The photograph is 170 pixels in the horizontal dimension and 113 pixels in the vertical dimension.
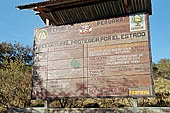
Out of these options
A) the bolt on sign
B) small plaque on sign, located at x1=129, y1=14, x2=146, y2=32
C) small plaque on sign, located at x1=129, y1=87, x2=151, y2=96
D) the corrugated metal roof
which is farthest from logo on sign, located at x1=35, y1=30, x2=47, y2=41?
small plaque on sign, located at x1=129, y1=87, x2=151, y2=96

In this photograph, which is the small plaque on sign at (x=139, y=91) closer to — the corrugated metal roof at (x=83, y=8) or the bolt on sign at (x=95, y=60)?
the bolt on sign at (x=95, y=60)

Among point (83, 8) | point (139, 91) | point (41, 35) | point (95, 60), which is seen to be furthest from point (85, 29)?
point (139, 91)

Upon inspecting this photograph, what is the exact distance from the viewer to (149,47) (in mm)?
5641

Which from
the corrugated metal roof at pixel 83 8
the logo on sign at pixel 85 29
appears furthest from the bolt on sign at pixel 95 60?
the corrugated metal roof at pixel 83 8

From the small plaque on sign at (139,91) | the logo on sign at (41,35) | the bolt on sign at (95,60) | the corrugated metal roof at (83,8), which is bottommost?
the small plaque on sign at (139,91)

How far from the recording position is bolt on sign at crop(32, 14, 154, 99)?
5.62 meters

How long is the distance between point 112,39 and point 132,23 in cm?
85

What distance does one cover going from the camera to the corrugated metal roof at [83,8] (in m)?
6.57

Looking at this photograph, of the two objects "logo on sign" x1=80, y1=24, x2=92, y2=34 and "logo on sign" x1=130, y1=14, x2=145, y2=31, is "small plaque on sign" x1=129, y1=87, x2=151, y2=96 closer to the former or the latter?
"logo on sign" x1=130, y1=14, x2=145, y2=31

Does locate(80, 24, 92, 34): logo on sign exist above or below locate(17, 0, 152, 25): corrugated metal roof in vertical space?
below

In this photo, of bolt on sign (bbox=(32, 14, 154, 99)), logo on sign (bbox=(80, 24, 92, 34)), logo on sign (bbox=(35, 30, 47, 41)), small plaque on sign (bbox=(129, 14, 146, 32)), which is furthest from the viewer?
logo on sign (bbox=(35, 30, 47, 41))

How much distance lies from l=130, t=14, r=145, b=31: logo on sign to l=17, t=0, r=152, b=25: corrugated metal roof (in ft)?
1.04

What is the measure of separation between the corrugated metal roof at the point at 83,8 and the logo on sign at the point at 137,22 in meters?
0.32

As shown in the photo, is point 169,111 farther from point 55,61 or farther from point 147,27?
point 55,61
